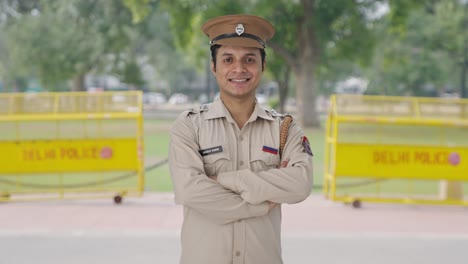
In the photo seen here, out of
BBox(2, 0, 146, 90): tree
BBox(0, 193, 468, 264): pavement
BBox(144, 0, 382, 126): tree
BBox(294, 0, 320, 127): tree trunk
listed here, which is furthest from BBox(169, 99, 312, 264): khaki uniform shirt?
BBox(2, 0, 146, 90): tree

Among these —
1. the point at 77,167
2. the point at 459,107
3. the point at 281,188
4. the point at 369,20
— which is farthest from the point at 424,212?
the point at 369,20

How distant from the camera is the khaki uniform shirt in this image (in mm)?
2379

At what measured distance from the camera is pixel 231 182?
2396 millimetres

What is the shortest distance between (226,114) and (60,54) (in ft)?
104

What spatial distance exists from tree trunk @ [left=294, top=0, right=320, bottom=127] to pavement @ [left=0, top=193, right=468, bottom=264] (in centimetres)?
1646

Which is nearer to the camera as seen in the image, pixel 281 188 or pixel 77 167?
pixel 281 188

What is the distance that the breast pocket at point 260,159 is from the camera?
246 cm

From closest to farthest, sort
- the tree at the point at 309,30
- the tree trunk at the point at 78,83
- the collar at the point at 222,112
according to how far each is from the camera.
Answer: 1. the collar at the point at 222,112
2. the tree at the point at 309,30
3. the tree trunk at the point at 78,83

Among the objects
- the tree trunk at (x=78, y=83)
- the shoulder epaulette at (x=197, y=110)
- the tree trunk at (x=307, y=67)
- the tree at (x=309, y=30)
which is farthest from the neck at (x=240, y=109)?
the tree trunk at (x=78, y=83)

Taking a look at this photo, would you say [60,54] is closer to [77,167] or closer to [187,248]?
[77,167]

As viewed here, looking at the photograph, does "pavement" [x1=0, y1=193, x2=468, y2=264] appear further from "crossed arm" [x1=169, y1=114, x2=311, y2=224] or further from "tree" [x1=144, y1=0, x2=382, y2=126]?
"tree" [x1=144, y1=0, x2=382, y2=126]

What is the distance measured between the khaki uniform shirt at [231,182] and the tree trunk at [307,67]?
21757 millimetres

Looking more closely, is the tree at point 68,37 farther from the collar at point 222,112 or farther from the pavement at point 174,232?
the collar at point 222,112

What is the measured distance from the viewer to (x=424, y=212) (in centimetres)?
771
